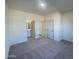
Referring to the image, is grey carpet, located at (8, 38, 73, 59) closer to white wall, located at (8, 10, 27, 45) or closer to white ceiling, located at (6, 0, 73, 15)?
white wall, located at (8, 10, 27, 45)

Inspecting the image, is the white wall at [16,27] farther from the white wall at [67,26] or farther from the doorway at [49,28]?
the white wall at [67,26]

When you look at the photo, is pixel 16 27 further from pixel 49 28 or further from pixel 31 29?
pixel 31 29

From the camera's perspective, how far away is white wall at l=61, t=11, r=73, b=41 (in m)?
6.19

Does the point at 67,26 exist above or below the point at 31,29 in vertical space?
above

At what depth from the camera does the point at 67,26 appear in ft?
21.5

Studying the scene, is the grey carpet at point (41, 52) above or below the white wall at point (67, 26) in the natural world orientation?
below

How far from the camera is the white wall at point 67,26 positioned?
244 inches

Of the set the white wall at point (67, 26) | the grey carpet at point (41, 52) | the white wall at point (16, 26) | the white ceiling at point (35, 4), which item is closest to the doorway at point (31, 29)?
the white wall at point (16, 26)

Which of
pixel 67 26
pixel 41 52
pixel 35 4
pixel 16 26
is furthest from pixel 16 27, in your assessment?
pixel 67 26

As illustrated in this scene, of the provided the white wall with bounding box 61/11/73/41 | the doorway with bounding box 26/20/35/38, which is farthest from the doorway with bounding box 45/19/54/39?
the doorway with bounding box 26/20/35/38
